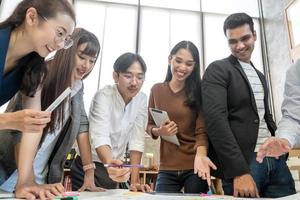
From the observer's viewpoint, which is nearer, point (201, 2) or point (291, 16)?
point (291, 16)

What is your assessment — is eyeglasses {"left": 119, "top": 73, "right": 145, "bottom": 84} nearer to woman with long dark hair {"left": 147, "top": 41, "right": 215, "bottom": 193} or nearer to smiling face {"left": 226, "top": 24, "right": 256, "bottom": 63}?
woman with long dark hair {"left": 147, "top": 41, "right": 215, "bottom": 193}

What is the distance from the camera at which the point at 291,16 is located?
399 centimetres

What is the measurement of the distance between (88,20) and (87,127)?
3605mm

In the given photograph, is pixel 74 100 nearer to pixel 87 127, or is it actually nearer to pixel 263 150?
pixel 87 127

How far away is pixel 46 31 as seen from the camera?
93 centimetres

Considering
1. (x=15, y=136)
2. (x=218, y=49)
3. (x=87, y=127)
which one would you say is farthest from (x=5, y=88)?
(x=218, y=49)

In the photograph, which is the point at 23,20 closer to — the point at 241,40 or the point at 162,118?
the point at 162,118

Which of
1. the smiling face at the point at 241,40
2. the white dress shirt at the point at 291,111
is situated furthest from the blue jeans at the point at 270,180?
the smiling face at the point at 241,40

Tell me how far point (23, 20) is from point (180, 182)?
945 millimetres

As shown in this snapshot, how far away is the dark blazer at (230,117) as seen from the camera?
3.18 feet

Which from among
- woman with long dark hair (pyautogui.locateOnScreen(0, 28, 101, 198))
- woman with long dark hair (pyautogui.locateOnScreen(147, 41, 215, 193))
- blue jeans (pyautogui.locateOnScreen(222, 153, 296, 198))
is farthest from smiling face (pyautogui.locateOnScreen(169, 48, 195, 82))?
blue jeans (pyautogui.locateOnScreen(222, 153, 296, 198))

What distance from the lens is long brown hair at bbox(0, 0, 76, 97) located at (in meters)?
0.93

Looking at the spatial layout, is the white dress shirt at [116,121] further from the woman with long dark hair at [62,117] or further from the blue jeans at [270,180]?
the blue jeans at [270,180]

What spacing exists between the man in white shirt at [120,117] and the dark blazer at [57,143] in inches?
3.4
